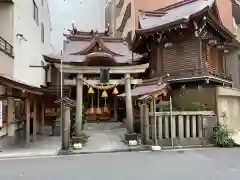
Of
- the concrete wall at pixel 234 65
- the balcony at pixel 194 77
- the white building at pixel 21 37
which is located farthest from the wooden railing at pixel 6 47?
the concrete wall at pixel 234 65

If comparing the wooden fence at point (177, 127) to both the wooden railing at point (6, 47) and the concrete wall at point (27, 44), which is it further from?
the concrete wall at point (27, 44)

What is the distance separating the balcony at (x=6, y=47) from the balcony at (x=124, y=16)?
595 inches

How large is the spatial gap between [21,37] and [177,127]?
11.7 metres

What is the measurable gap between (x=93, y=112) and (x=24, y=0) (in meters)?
9.41

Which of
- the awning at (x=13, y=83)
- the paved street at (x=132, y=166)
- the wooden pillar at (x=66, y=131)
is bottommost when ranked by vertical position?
the paved street at (x=132, y=166)

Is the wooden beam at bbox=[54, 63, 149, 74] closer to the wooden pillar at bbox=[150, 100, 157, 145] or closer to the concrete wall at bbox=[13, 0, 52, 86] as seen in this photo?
the wooden pillar at bbox=[150, 100, 157, 145]

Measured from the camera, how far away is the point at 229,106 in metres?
15.5

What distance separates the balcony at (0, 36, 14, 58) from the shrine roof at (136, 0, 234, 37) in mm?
7323

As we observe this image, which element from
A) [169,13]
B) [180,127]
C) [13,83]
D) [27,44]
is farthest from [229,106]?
[27,44]

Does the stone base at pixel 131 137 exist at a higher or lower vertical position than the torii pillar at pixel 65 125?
lower

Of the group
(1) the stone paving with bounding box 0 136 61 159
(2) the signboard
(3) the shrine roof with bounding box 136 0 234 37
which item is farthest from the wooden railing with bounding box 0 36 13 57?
(3) the shrine roof with bounding box 136 0 234 37

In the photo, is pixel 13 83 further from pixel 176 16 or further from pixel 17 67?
pixel 176 16

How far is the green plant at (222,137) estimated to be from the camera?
43.2 feet

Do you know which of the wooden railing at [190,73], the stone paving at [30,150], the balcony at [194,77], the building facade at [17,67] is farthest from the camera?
the wooden railing at [190,73]
